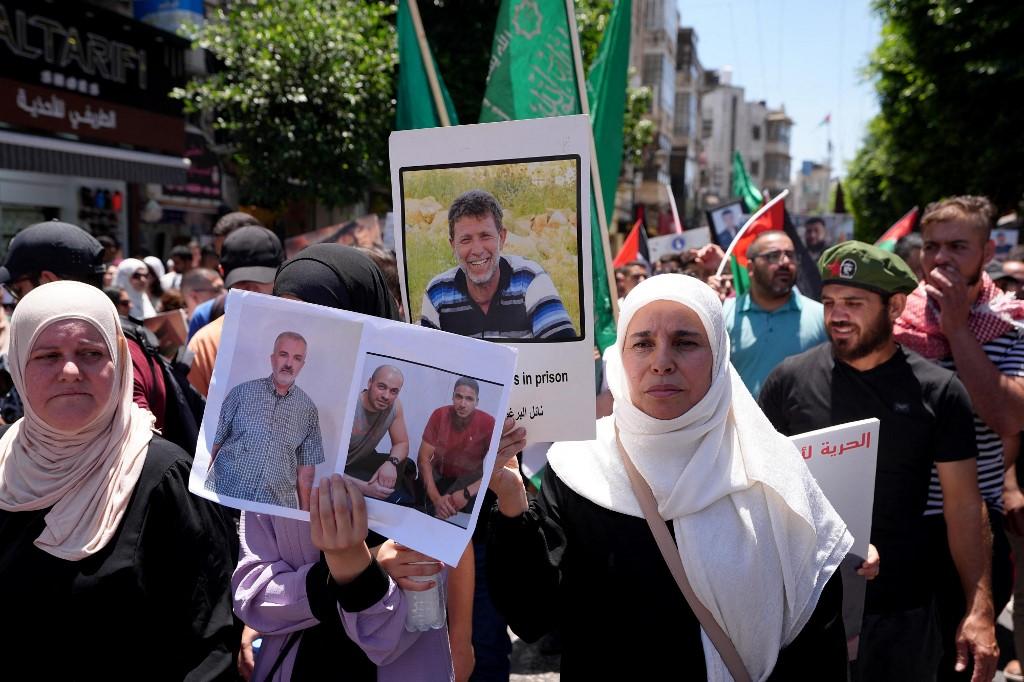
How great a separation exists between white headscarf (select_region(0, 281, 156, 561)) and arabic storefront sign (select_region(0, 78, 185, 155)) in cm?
919

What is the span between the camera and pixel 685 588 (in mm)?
1871

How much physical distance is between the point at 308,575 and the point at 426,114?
127 inches

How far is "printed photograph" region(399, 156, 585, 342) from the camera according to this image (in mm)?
1862

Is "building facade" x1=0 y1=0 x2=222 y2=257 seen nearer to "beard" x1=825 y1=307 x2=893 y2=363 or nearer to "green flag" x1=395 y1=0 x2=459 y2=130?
"green flag" x1=395 y1=0 x2=459 y2=130

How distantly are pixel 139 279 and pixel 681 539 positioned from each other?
6608mm

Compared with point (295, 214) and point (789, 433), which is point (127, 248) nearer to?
point (295, 214)

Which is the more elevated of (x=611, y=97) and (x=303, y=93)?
(x=303, y=93)

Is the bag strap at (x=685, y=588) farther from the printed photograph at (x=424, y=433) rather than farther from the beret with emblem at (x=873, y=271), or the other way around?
the beret with emblem at (x=873, y=271)

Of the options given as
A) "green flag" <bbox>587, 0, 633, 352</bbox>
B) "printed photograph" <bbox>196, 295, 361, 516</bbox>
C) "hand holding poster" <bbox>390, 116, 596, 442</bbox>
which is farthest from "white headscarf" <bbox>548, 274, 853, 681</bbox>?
"green flag" <bbox>587, 0, 633, 352</bbox>

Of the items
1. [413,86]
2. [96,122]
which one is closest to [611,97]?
[413,86]

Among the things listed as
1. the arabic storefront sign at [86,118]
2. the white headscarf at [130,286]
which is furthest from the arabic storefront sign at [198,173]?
the white headscarf at [130,286]

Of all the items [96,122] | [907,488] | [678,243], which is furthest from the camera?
[96,122]

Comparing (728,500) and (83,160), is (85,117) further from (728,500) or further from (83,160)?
(728,500)

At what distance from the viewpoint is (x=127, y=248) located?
13.0 metres
